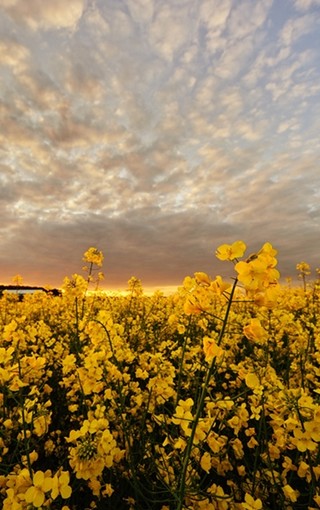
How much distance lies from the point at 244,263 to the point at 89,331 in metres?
1.57

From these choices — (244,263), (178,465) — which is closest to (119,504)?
(178,465)

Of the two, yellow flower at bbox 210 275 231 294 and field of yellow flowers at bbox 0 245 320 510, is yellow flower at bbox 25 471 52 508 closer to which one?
field of yellow flowers at bbox 0 245 320 510

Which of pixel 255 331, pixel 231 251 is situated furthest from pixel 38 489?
pixel 231 251

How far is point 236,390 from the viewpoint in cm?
389

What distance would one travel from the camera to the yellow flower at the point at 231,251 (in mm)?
1436

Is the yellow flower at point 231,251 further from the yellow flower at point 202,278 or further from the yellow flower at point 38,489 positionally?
the yellow flower at point 38,489

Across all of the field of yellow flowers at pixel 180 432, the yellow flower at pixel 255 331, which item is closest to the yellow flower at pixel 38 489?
the field of yellow flowers at pixel 180 432

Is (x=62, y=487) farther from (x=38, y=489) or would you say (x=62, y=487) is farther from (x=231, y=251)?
(x=231, y=251)

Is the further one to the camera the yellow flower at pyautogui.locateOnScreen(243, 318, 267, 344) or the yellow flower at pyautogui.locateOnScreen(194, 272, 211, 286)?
the yellow flower at pyautogui.locateOnScreen(194, 272, 211, 286)

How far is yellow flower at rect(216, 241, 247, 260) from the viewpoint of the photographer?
1.44 metres

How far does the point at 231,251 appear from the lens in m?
1.46

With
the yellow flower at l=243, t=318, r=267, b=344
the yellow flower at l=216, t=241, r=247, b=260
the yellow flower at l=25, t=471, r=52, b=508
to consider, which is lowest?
the yellow flower at l=25, t=471, r=52, b=508

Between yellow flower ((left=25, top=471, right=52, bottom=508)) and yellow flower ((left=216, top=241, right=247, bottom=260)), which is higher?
yellow flower ((left=216, top=241, right=247, bottom=260))

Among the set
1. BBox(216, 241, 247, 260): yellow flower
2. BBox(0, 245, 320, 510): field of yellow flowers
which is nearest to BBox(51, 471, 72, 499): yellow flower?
BBox(0, 245, 320, 510): field of yellow flowers
